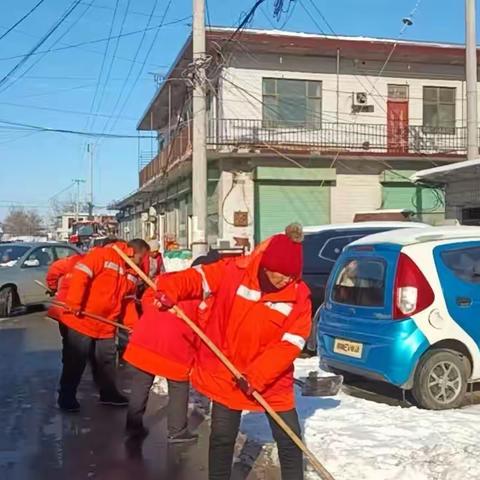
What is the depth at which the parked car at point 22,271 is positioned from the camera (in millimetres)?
15969

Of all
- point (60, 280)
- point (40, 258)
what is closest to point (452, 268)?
point (60, 280)

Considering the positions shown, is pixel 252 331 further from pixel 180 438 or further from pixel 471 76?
pixel 471 76

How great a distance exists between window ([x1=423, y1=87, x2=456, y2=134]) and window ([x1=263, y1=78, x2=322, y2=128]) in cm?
452

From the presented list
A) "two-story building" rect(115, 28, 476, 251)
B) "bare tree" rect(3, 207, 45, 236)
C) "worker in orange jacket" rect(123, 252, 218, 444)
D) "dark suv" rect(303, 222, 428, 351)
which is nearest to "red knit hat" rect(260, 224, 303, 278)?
"worker in orange jacket" rect(123, 252, 218, 444)

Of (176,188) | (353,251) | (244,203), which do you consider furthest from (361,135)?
(353,251)

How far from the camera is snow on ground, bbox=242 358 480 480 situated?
507 centimetres

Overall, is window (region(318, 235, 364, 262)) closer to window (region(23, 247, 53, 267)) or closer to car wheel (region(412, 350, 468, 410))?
car wheel (region(412, 350, 468, 410))

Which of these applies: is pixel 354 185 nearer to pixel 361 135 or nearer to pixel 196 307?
pixel 361 135

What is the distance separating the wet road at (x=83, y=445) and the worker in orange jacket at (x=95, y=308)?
14.5 inches

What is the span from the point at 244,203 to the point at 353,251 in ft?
62.6

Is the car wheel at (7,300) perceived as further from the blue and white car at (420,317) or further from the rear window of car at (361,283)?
the blue and white car at (420,317)

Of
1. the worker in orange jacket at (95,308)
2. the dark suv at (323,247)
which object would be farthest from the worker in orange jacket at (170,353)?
the dark suv at (323,247)

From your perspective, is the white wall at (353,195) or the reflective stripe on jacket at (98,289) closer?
the reflective stripe on jacket at (98,289)

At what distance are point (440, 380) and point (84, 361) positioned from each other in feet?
11.0
